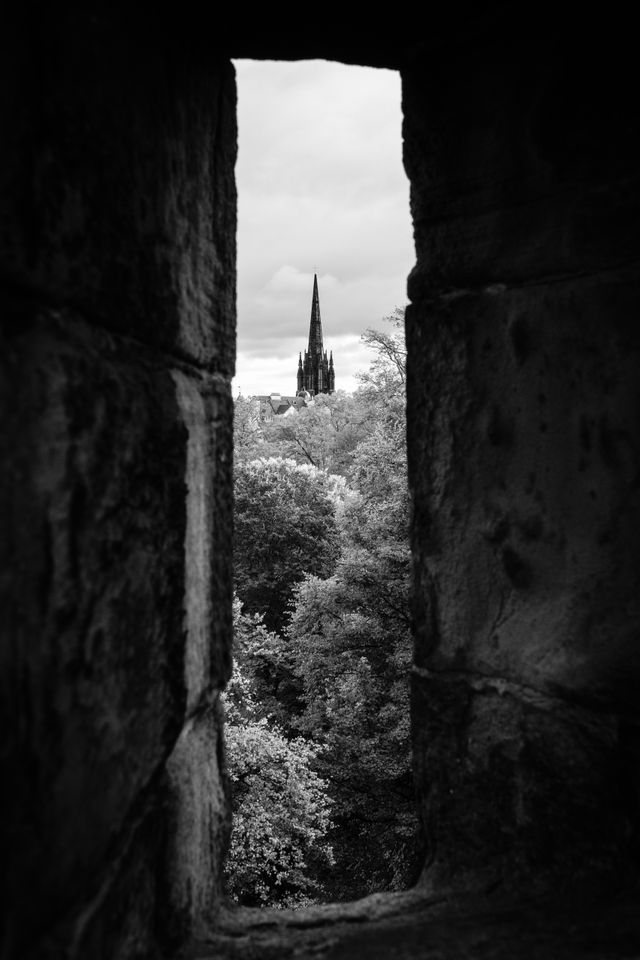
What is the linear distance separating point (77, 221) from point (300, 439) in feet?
105

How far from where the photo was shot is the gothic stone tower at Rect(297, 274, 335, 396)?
6550 cm

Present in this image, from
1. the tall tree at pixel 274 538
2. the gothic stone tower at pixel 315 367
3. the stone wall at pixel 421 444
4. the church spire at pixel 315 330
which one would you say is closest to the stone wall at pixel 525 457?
the stone wall at pixel 421 444

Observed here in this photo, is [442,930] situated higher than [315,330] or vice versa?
[315,330]

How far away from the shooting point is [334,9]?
135 cm

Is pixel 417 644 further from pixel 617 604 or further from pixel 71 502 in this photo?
pixel 71 502

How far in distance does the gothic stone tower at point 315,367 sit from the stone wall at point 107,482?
63953 mm

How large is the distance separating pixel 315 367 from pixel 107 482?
6621 centimetres

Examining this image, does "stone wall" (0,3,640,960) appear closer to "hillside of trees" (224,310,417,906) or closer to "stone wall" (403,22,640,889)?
"stone wall" (403,22,640,889)

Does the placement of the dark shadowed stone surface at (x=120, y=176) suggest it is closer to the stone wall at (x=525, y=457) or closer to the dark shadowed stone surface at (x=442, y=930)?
the stone wall at (x=525, y=457)

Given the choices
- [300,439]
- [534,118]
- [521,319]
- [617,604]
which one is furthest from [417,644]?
[300,439]

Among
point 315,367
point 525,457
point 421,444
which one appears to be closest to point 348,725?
point 421,444

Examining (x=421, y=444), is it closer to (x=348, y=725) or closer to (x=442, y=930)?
(x=442, y=930)

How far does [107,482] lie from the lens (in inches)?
36.1

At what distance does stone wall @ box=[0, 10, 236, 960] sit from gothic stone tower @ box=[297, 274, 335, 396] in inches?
2518
